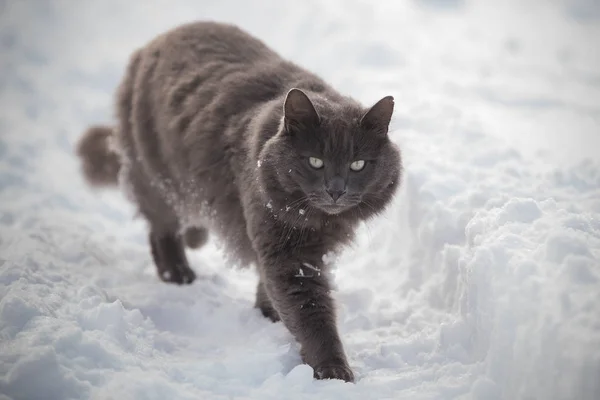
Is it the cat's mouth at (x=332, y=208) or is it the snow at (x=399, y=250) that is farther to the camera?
the cat's mouth at (x=332, y=208)

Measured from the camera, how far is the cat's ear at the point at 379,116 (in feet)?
8.57

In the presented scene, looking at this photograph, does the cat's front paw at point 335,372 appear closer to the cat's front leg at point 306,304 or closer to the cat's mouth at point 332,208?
the cat's front leg at point 306,304

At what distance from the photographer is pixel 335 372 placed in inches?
98.8

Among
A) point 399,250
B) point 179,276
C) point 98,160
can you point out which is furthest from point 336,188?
point 98,160

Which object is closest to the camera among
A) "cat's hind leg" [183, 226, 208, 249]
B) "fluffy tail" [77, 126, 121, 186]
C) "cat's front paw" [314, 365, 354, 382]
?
"cat's front paw" [314, 365, 354, 382]

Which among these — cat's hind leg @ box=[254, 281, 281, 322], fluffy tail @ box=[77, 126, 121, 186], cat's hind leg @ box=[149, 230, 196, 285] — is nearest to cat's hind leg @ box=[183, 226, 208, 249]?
cat's hind leg @ box=[149, 230, 196, 285]

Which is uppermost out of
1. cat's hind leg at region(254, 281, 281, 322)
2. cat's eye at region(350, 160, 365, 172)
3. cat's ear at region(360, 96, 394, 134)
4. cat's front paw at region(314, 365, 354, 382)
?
cat's ear at region(360, 96, 394, 134)

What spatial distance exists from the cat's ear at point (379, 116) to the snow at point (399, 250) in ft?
2.46

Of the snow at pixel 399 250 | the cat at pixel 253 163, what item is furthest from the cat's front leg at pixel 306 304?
the snow at pixel 399 250

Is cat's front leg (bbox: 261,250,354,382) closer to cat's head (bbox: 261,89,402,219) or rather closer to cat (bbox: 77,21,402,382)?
cat (bbox: 77,21,402,382)

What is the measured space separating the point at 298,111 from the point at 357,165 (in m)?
0.39

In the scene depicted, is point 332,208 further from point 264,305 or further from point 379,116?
point 264,305

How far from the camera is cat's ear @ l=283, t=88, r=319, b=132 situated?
2508mm

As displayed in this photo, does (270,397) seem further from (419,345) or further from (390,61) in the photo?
(390,61)
